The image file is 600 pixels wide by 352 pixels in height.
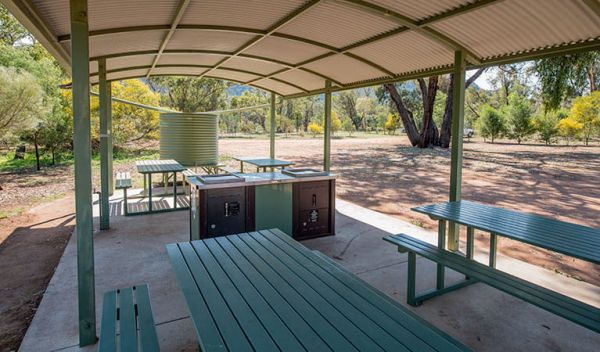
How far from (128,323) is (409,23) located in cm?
398

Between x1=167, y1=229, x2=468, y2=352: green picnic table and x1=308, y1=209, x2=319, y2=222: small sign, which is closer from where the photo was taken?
x1=167, y1=229, x2=468, y2=352: green picnic table

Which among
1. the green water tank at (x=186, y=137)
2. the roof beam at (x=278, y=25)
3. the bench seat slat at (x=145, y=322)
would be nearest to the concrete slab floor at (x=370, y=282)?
the bench seat slat at (x=145, y=322)

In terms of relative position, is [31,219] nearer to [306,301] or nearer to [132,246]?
[132,246]

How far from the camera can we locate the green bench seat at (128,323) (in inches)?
74.1

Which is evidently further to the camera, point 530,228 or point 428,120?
point 428,120

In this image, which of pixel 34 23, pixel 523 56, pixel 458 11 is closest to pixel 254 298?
pixel 458 11

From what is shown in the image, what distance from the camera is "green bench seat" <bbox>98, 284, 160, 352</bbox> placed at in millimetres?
1883

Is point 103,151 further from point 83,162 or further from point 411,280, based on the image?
point 411,280

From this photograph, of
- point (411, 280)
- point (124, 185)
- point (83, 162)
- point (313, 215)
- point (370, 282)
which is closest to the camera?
point (83, 162)

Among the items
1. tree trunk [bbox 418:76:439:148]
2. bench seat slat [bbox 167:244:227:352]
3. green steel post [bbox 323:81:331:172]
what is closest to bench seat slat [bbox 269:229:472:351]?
bench seat slat [bbox 167:244:227:352]

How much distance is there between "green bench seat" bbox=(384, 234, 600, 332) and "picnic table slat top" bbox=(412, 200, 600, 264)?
0.35m

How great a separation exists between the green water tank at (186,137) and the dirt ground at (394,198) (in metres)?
2.57

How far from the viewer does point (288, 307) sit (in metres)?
1.96

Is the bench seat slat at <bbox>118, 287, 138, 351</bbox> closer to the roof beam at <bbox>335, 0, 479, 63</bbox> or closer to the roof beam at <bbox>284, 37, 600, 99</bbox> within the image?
the roof beam at <bbox>335, 0, 479, 63</bbox>
